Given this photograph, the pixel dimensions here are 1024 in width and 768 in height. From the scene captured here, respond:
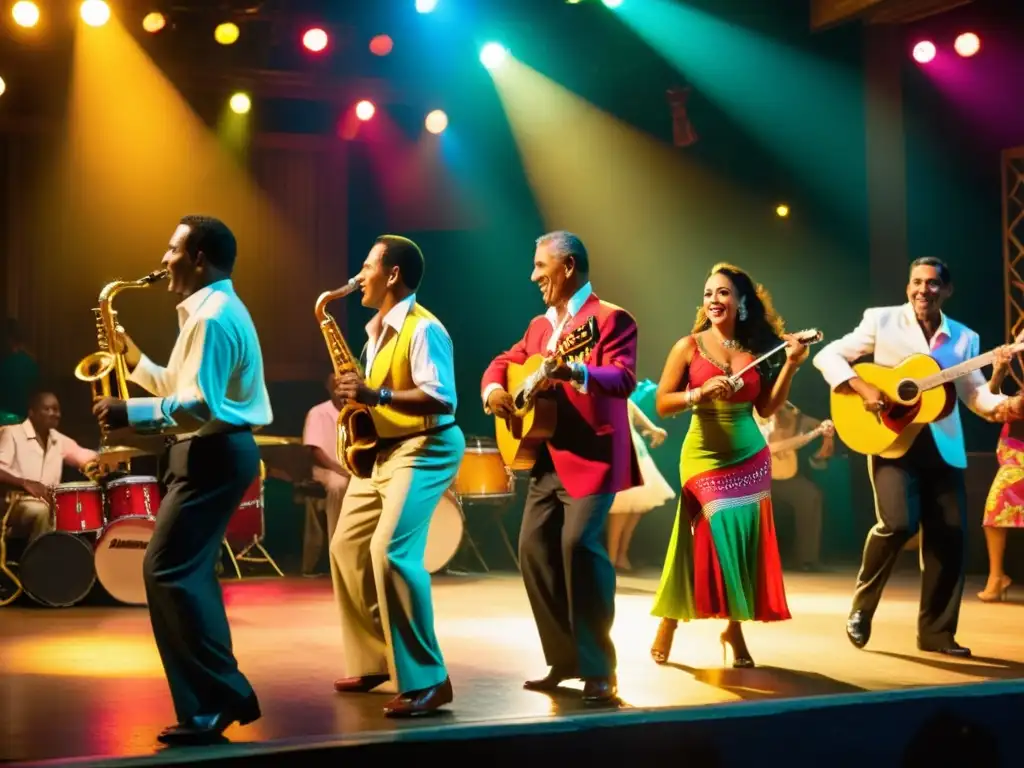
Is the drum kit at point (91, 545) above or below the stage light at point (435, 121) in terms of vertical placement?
below

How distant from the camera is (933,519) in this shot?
21.2 ft

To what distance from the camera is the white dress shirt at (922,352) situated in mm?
6395

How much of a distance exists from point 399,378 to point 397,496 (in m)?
0.44

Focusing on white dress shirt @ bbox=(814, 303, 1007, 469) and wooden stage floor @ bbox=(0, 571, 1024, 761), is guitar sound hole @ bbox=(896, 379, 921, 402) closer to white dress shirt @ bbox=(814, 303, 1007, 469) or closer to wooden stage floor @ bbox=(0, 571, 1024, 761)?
white dress shirt @ bbox=(814, 303, 1007, 469)

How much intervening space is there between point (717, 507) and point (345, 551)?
5.33 ft

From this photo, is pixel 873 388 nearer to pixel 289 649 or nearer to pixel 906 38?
pixel 289 649

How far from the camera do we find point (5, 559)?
9000mm

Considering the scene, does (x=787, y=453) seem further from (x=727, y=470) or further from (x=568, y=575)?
(x=568, y=575)

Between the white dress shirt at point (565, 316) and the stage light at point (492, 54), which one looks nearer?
the white dress shirt at point (565, 316)

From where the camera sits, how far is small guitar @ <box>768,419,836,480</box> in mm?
10867

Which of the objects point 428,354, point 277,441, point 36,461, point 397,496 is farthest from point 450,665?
point 277,441

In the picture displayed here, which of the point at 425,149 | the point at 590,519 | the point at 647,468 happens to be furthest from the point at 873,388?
the point at 425,149

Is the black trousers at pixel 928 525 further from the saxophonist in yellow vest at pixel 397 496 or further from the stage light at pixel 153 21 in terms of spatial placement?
the stage light at pixel 153 21

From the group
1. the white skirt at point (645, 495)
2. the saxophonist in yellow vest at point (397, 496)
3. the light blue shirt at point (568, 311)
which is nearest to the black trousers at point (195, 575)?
the saxophonist in yellow vest at point (397, 496)
